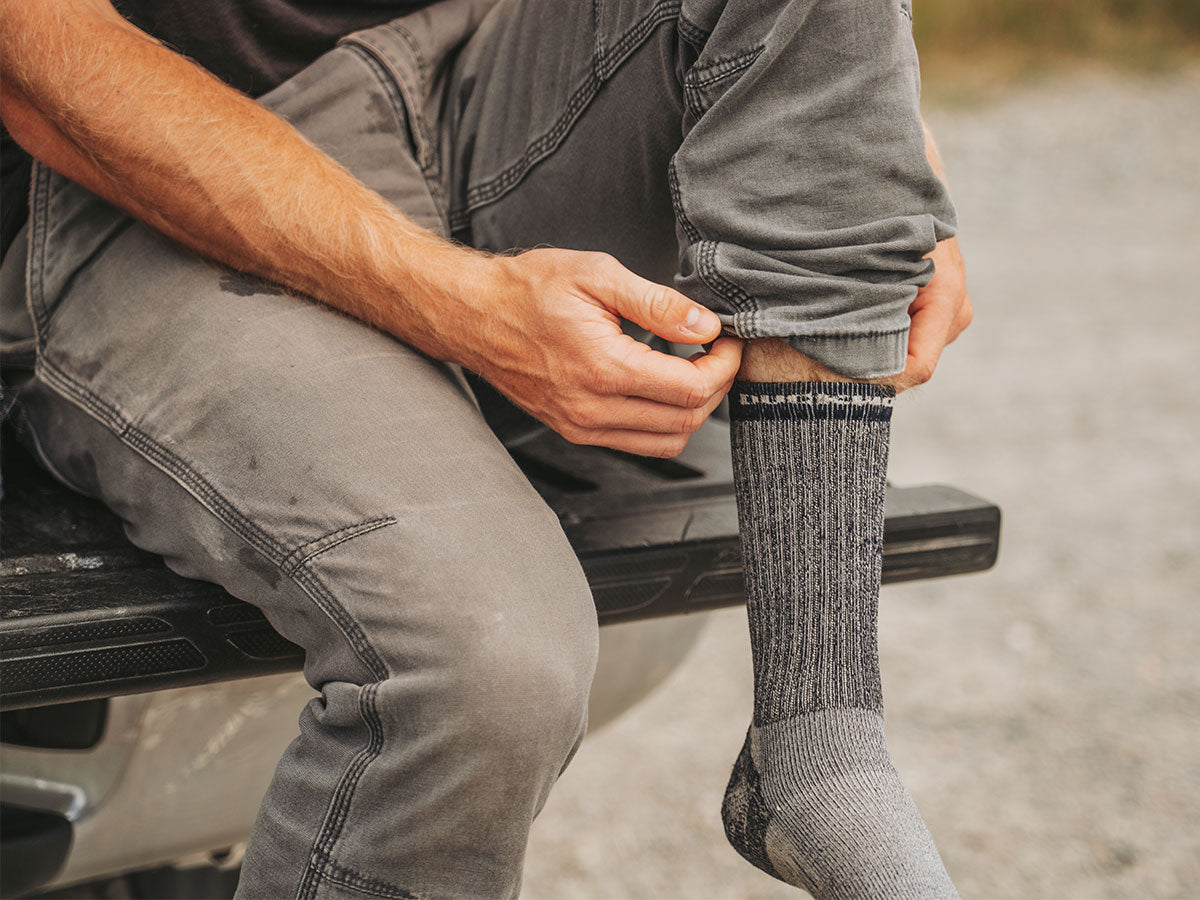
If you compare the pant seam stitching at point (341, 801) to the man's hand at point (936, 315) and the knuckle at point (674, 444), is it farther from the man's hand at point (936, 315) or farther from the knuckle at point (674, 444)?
the man's hand at point (936, 315)

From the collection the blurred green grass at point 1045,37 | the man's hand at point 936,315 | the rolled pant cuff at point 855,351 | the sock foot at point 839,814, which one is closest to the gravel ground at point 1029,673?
the sock foot at point 839,814

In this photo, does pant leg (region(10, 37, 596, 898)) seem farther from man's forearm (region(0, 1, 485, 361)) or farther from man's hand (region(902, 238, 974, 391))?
man's hand (region(902, 238, 974, 391))

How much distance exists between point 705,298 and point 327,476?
29 centimetres

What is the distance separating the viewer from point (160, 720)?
1060 millimetres

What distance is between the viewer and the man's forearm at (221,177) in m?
0.90

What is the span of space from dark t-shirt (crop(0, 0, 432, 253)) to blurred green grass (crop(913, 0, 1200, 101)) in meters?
8.04

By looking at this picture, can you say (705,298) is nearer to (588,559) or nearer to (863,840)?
(588,559)

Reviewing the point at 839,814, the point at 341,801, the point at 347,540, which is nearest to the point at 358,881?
the point at 341,801

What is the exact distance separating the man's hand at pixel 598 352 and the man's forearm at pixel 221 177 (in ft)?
0.14

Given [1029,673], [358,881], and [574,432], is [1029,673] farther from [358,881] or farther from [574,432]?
[358,881]

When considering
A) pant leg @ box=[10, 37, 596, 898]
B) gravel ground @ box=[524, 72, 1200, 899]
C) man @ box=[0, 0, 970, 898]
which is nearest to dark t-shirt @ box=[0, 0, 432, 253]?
man @ box=[0, 0, 970, 898]

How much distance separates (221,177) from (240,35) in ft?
0.68

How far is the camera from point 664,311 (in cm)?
84

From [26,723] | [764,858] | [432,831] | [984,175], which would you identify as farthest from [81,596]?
[984,175]
